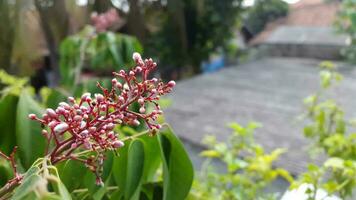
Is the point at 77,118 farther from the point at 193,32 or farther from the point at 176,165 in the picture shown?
the point at 193,32

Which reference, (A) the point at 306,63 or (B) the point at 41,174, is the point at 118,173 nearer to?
(B) the point at 41,174

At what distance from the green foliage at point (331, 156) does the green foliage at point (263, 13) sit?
7937 millimetres

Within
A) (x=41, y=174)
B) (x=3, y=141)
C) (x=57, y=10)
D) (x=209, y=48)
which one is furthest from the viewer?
(x=209, y=48)

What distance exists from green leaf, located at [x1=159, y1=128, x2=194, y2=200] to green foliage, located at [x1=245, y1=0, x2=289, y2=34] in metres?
8.84

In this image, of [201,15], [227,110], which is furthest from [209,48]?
[227,110]

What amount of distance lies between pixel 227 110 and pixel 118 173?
3.98 m

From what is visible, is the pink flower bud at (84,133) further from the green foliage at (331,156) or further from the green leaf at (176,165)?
the green foliage at (331,156)

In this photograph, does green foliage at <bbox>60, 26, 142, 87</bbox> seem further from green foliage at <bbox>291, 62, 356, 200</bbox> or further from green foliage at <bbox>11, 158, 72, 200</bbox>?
green foliage at <bbox>11, 158, 72, 200</bbox>

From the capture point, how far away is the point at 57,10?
688 centimetres

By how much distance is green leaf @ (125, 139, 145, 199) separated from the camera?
0.63 m

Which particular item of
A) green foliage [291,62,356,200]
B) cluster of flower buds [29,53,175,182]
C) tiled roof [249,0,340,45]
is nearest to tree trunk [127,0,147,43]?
tiled roof [249,0,340,45]

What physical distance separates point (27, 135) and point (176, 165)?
0.25 m

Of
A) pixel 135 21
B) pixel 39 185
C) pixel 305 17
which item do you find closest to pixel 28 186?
pixel 39 185

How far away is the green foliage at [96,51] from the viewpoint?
4.80ft
